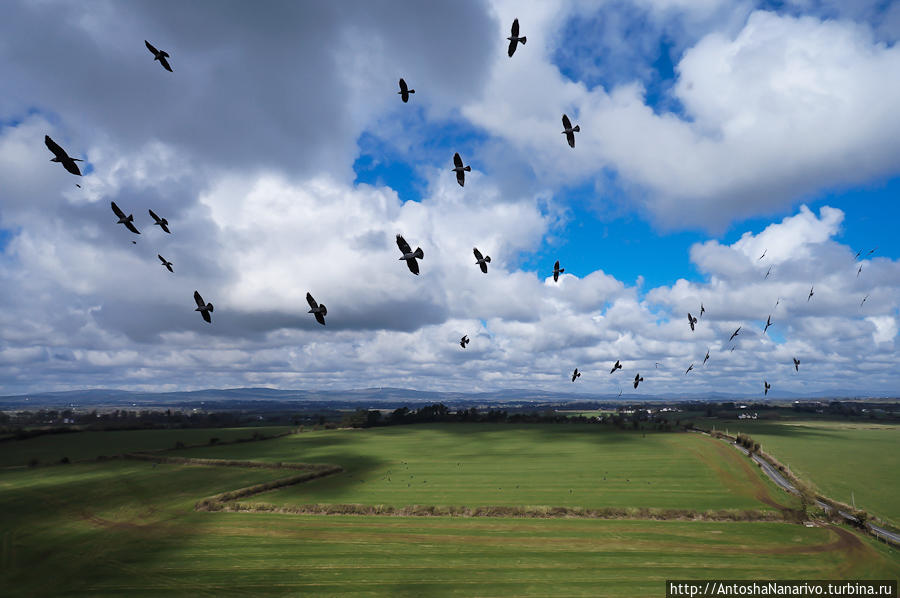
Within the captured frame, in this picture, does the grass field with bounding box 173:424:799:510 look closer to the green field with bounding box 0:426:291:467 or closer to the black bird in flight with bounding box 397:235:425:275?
the green field with bounding box 0:426:291:467

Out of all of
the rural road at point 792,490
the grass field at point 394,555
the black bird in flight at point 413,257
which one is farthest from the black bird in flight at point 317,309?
the rural road at point 792,490

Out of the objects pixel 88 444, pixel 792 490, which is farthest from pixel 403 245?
pixel 88 444

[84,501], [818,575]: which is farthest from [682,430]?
[84,501]

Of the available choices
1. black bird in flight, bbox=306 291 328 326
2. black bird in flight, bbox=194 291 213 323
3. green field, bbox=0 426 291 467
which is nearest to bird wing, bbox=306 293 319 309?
black bird in flight, bbox=306 291 328 326

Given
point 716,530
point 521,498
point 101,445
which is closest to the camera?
point 716,530

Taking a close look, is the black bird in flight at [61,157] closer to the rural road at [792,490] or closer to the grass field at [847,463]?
the rural road at [792,490]

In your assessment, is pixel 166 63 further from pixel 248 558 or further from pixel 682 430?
pixel 682 430

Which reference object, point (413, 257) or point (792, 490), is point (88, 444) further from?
point (792, 490)
